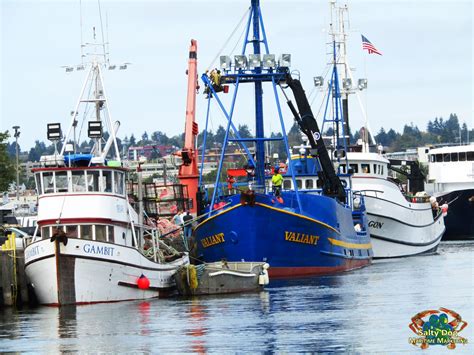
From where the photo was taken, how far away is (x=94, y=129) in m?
46.6

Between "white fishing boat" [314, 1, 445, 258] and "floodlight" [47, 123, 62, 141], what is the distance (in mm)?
26512

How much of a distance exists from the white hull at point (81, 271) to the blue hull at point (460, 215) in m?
58.0

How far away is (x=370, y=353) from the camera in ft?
104

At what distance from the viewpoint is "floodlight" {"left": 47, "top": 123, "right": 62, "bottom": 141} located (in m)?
45.1

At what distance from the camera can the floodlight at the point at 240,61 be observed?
190ft

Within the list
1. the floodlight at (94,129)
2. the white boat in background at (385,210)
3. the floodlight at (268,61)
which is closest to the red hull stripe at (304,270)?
the floodlight at (268,61)

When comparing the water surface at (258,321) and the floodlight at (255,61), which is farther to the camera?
the floodlight at (255,61)

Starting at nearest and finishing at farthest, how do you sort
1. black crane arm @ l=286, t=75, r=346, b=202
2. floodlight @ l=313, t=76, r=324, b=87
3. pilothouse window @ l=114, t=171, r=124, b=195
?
pilothouse window @ l=114, t=171, r=124, b=195 → black crane arm @ l=286, t=75, r=346, b=202 → floodlight @ l=313, t=76, r=324, b=87

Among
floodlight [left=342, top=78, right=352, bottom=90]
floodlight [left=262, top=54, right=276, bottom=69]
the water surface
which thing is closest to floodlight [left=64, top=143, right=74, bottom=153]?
the water surface

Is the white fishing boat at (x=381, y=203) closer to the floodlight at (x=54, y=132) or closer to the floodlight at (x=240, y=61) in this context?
the floodlight at (x=240, y=61)

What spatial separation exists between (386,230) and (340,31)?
1278 cm

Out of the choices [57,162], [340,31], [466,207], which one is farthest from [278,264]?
[466,207]

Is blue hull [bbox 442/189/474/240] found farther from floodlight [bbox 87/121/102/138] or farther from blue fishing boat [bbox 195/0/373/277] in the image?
floodlight [bbox 87/121/102/138]

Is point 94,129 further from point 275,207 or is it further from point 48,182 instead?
point 275,207
